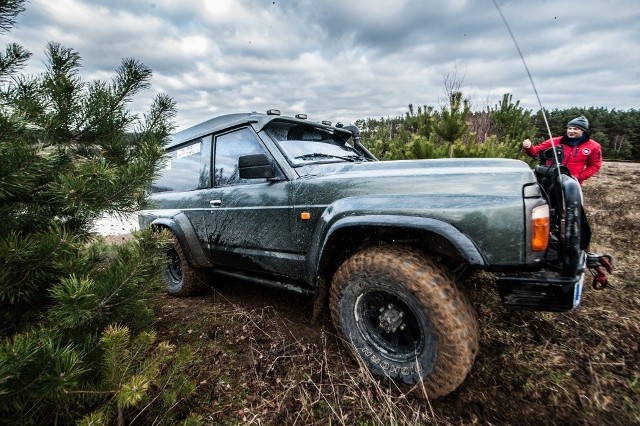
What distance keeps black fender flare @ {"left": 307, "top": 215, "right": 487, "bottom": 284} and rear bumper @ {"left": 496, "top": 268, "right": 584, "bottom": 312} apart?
0.65 feet

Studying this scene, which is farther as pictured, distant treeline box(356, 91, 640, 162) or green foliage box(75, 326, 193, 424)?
distant treeline box(356, 91, 640, 162)

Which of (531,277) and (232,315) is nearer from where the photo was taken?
(531,277)

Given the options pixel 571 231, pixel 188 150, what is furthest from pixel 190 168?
pixel 571 231

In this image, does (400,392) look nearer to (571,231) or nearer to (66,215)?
(571,231)

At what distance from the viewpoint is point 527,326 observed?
8.02ft

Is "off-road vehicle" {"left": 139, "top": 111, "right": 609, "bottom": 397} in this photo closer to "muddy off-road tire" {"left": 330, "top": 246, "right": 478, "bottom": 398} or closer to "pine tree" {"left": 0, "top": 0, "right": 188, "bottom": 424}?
"muddy off-road tire" {"left": 330, "top": 246, "right": 478, "bottom": 398}

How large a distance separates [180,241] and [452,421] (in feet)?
9.32

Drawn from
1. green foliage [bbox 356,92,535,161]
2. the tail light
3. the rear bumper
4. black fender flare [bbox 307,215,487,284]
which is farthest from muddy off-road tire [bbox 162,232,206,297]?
green foliage [bbox 356,92,535,161]

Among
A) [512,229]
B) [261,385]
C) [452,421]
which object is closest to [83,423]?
[261,385]

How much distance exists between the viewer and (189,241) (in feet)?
10.5

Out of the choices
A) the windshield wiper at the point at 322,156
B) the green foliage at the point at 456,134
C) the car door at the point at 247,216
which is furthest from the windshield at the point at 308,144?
the green foliage at the point at 456,134

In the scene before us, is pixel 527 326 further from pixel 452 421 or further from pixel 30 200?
pixel 30 200

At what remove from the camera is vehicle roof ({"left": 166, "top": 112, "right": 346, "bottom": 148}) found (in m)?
2.67

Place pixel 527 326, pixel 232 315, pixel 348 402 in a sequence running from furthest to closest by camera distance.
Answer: pixel 232 315, pixel 527 326, pixel 348 402
